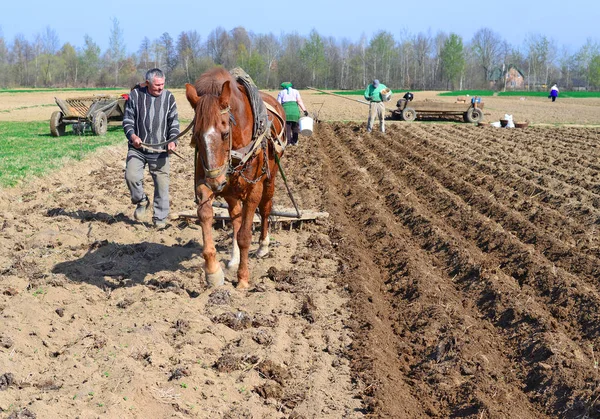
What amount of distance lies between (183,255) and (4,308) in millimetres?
2510

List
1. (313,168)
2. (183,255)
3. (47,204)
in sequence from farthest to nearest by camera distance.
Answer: (313,168)
(47,204)
(183,255)

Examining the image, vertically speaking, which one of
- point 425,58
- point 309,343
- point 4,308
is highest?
point 425,58

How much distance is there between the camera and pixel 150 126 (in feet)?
27.2

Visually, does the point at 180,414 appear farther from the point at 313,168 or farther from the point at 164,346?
the point at 313,168

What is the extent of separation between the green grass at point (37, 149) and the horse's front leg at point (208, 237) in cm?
580

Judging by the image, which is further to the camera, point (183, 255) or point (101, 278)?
point (183, 255)

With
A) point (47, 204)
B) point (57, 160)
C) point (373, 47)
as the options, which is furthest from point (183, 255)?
point (373, 47)

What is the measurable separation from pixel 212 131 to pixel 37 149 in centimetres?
1117

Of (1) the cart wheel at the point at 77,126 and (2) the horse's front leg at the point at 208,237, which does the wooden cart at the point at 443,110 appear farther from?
(2) the horse's front leg at the point at 208,237

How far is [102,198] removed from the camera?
10656mm

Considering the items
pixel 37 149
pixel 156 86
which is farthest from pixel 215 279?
pixel 37 149

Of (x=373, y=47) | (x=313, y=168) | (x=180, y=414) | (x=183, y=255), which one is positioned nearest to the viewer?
(x=180, y=414)

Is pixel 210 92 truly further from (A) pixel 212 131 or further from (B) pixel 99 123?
(B) pixel 99 123

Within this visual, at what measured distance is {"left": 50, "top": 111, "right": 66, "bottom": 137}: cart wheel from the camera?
20.0 meters
